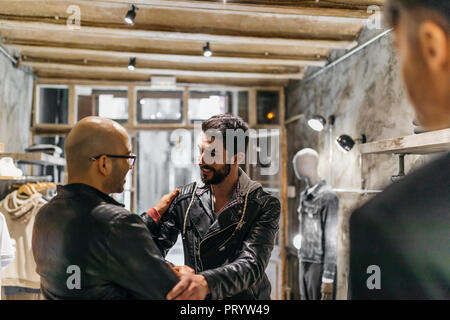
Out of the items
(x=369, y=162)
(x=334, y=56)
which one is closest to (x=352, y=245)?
(x=369, y=162)

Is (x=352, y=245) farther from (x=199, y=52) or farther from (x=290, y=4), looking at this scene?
(x=199, y=52)

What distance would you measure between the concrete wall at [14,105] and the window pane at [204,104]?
6.12ft

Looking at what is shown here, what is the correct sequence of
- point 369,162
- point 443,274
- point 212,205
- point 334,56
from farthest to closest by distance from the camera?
point 334,56, point 369,162, point 212,205, point 443,274

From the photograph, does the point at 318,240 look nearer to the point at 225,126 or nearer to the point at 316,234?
the point at 316,234

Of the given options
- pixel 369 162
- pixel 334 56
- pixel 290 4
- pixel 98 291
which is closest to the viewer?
pixel 98 291

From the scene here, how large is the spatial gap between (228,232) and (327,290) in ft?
5.80

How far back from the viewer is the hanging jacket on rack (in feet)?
9.58

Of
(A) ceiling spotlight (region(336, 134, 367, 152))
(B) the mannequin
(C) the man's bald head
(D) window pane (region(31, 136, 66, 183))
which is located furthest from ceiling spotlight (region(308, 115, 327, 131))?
(D) window pane (region(31, 136, 66, 183))

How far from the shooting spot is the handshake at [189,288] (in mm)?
1003

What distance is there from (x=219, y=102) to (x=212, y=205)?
3.38 meters

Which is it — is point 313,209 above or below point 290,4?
below

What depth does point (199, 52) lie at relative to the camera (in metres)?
3.73
